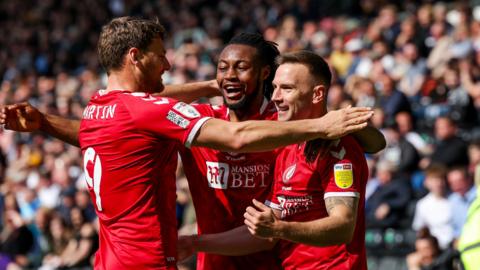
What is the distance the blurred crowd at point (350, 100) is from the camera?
39.3ft

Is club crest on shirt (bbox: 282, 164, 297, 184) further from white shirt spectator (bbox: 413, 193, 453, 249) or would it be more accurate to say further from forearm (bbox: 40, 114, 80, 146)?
white shirt spectator (bbox: 413, 193, 453, 249)

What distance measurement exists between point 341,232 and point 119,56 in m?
1.71

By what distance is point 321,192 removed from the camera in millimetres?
5984

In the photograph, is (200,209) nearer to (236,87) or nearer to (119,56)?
(236,87)

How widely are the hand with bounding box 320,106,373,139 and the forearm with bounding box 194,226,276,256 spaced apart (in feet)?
3.77

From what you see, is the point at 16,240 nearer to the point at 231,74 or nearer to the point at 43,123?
the point at 43,123

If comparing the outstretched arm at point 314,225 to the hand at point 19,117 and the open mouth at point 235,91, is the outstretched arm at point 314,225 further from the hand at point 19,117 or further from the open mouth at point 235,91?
the hand at point 19,117

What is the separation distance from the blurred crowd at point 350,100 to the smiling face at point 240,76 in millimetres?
2299

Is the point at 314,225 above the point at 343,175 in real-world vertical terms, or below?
below

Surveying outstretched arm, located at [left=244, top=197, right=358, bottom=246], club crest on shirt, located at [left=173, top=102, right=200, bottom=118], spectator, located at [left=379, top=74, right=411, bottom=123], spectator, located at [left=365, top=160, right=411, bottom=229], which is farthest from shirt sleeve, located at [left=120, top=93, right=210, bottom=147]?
spectator, located at [left=379, top=74, right=411, bottom=123]

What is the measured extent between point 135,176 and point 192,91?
4.66ft

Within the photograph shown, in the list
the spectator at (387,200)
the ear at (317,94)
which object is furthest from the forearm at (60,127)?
the spectator at (387,200)

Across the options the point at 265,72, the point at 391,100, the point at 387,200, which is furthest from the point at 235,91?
the point at 391,100

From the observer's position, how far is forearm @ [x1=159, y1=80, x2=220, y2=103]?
7273mm
